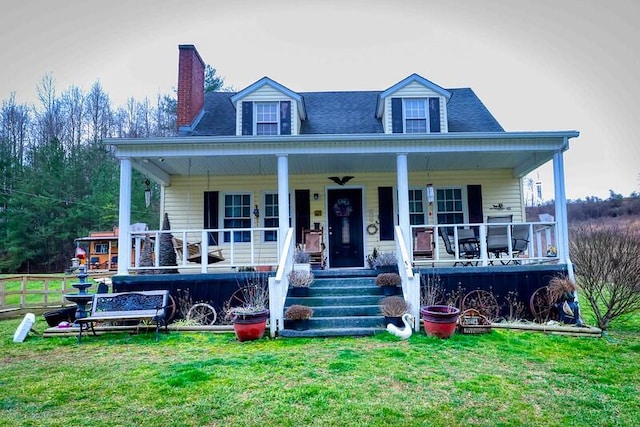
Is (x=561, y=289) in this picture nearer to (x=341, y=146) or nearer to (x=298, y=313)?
(x=298, y=313)

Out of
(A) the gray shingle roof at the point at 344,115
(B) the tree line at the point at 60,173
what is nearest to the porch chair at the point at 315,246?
(A) the gray shingle roof at the point at 344,115

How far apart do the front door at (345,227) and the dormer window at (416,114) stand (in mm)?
2099

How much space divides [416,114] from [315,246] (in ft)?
14.5

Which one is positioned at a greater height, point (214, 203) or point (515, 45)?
point (515, 45)

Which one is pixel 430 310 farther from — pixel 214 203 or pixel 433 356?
pixel 214 203

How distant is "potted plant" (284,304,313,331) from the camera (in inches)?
245

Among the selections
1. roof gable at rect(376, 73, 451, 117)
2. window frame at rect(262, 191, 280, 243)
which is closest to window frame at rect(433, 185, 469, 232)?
roof gable at rect(376, 73, 451, 117)

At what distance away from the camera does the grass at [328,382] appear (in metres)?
3.18

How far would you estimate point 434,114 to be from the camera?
401 inches

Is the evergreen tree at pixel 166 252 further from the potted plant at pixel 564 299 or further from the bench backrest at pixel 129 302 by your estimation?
the potted plant at pixel 564 299

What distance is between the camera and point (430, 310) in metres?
6.21

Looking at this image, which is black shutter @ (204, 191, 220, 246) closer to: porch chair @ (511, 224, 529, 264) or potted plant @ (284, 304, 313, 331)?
potted plant @ (284, 304, 313, 331)

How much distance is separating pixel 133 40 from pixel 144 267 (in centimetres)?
1519

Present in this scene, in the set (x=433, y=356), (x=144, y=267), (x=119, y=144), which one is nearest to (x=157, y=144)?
(x=119, y=144)
